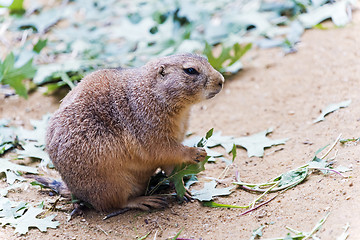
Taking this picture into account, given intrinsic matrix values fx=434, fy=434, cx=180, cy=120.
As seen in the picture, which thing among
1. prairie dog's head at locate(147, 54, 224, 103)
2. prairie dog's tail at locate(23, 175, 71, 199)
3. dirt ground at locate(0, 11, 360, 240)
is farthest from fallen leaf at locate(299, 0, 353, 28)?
prairie dog's tail at locate(23, 175, 71, 199)

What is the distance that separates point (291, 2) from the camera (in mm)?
8484

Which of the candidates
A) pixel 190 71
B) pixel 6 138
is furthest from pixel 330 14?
pixel 6 138

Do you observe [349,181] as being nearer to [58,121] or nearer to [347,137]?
[347,137]

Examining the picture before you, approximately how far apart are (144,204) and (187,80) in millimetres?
1346

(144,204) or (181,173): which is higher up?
(181,173)

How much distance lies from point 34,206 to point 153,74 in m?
1.81

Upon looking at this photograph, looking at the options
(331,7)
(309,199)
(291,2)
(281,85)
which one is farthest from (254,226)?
(291,2)

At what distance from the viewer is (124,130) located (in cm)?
434

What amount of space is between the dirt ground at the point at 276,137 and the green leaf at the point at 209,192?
0.07 meters

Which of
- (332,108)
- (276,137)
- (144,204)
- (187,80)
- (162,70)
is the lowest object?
(276,137)

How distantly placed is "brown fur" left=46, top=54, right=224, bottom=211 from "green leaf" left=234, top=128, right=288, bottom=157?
1.05m

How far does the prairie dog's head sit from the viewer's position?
4371 millimetres

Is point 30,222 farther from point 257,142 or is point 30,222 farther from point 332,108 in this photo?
point 332,108

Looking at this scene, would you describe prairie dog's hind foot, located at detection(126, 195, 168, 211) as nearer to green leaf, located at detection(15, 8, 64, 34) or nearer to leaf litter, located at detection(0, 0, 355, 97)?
leaf litter, located at detection(0, 0, 355, 97)
